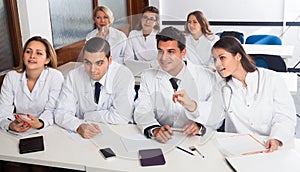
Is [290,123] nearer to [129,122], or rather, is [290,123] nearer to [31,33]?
[129,122]

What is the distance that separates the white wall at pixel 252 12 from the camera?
17.0 ft

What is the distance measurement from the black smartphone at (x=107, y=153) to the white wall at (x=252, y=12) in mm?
3636

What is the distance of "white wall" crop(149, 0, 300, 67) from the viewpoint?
17.0 ft

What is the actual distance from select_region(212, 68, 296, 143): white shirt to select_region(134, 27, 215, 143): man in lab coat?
175mm

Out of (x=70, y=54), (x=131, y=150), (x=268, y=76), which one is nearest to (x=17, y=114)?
(x=131, y=150)

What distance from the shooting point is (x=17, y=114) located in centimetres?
215

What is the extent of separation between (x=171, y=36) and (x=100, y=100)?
610 millimetres

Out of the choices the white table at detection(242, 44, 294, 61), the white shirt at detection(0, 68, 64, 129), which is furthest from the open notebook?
the white table at detection(242, 44, 294, 61)

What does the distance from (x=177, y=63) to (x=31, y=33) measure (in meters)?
1.96

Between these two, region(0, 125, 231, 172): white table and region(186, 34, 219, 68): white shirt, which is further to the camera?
region(186, 34, 219, 68): white shirt

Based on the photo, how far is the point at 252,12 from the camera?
17.6 ft

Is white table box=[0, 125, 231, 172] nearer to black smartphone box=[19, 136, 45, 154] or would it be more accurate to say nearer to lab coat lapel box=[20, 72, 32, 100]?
black smartphone box=[19, 136, 45, 154]

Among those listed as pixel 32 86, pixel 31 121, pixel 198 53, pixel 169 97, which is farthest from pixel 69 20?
pixel 169 97

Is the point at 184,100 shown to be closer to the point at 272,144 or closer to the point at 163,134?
the point at 163,134
